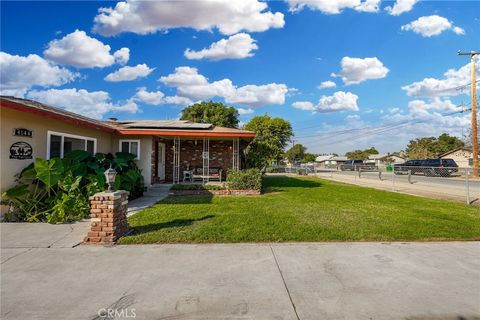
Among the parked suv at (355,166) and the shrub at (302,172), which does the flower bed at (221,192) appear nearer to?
the parked suv at (355,166)

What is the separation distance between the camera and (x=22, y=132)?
7961 millimetres

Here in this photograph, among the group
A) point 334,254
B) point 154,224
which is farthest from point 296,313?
point 154,224

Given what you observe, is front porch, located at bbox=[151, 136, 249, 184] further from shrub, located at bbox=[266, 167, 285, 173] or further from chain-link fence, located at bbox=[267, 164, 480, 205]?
shrub, located at bbox=[266, 167, 285, 173]

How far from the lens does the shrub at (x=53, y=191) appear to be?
7246 millimetres

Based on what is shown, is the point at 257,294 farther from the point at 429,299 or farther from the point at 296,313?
the point at 429,299

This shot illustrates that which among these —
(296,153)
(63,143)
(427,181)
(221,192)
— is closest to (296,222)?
(221,192)

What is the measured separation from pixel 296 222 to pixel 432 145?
229 ft

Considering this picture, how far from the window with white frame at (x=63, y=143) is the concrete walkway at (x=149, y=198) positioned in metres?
2.79

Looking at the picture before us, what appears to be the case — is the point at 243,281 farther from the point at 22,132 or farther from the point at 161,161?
the point at 161,161

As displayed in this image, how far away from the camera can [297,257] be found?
183 inches

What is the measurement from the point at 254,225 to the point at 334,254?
2118mm

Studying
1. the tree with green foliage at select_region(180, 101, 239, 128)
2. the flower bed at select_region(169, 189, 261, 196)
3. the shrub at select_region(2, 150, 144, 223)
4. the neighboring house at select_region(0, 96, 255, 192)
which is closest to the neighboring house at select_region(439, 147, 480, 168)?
the tree with green foliage at select_region(180, 101, 239, 128)

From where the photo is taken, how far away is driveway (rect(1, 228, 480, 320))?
3.06 metres

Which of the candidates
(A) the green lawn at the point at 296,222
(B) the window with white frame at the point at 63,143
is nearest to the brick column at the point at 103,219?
(A) the green lawn at the point at 296,222
